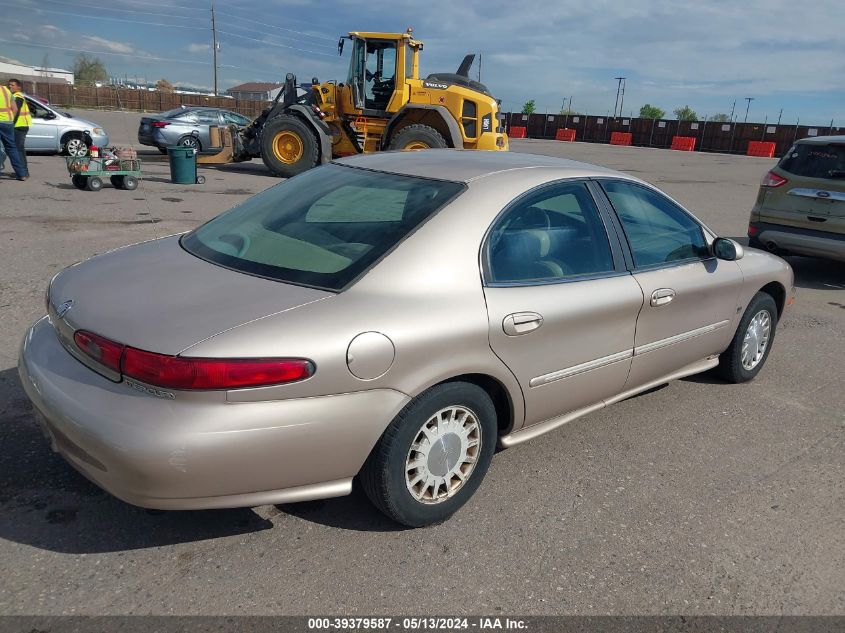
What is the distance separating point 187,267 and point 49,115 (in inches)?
622

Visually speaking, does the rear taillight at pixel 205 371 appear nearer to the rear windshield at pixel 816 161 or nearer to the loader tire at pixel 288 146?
the rear windshield at pixel 816 161

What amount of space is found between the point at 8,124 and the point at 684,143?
40.1 metres

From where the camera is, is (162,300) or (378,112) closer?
(162,300)

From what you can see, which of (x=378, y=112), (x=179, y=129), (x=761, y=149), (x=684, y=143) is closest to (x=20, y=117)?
(x=179, y=129)

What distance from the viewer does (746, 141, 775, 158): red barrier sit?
4053 centimetres

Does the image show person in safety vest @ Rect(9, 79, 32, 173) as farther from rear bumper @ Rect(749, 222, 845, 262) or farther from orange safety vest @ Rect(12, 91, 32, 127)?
rear bumper @ Rect(749, 222, 845, 262)

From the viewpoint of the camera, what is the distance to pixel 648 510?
3.17 m

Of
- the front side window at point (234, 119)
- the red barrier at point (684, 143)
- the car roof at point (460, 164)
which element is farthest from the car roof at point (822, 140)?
the red barrier at point (684, 143)

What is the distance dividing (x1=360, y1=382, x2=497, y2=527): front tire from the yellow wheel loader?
11.8m

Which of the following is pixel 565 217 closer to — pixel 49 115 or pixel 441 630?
pixel 441 630

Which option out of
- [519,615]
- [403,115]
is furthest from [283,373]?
[403,115]

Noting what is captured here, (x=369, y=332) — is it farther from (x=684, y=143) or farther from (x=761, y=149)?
(x=684, y=143)

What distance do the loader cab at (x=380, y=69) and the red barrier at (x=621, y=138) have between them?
33392 millimetres

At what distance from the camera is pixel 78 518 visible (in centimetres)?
282
